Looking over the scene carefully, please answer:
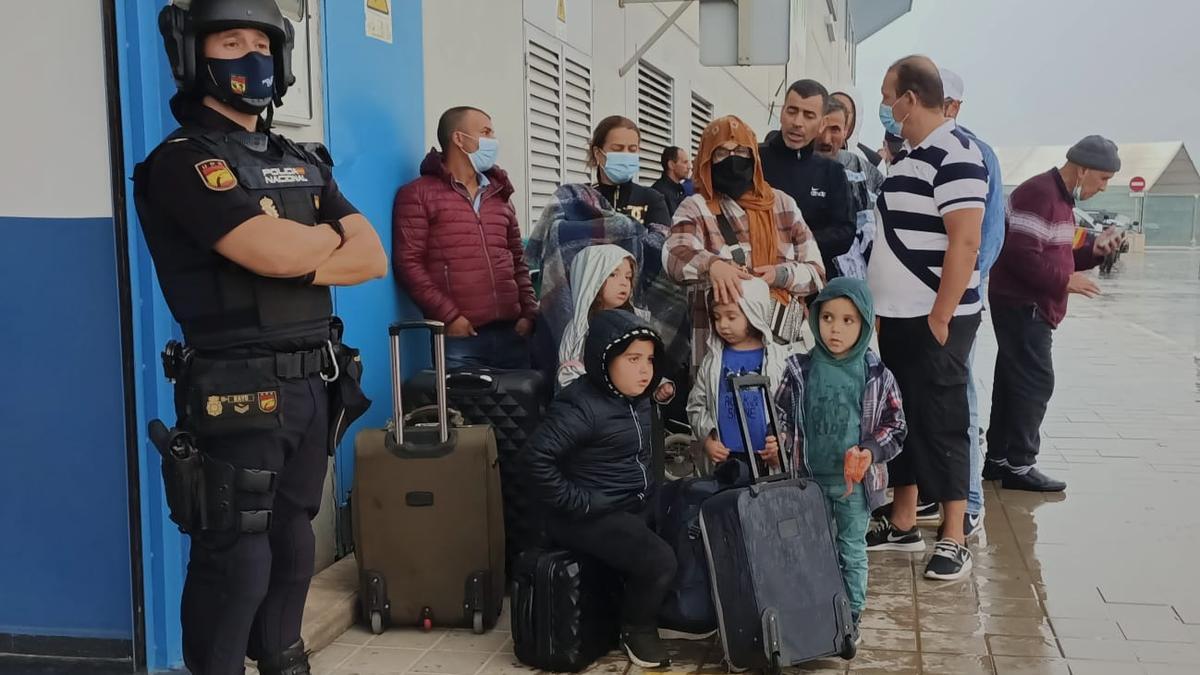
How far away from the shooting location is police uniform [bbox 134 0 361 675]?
242 cm

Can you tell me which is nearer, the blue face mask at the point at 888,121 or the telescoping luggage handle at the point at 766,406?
the telescoping luggage handle at the point at 766,406

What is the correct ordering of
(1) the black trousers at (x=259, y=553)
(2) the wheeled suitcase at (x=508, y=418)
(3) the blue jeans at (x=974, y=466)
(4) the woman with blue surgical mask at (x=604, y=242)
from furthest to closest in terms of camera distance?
(3) the blue jeans at (x=974, y=466), (4) the woman with blue surgical mask at (x=604, y=242), (2) the wheeled suitcase at (x=508, y=418), (1) the black trousers at (x=259, y=553)

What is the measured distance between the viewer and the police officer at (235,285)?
2.42 m

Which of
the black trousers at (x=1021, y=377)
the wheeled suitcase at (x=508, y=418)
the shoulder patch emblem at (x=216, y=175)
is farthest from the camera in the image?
the black trousers at (x=1021, y=377)

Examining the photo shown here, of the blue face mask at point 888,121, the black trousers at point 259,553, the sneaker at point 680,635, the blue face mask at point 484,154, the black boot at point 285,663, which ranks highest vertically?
the blue face mask at point 888,121

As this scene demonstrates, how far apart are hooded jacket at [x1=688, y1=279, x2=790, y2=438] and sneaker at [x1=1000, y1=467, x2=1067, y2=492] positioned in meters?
2.25

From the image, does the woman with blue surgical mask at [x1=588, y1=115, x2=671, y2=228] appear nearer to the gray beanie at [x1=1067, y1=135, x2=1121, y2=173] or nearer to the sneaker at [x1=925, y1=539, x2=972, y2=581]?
the sneaker at [x1=925, y1=539, x2=972, y2=581]

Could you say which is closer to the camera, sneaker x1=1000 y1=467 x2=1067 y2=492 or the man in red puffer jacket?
the man in red puffer jacket

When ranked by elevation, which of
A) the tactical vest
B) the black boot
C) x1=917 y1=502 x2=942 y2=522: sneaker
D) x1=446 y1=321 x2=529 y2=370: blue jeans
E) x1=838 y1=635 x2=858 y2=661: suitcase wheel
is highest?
the tactical vest

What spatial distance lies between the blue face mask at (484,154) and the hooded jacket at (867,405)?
1536 millimetres

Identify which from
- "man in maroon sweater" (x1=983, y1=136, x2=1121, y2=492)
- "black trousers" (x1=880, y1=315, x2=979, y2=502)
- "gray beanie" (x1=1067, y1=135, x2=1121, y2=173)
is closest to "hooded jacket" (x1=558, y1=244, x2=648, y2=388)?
"black trousers" (x1=880, y1=315, x2=979, y2=502)

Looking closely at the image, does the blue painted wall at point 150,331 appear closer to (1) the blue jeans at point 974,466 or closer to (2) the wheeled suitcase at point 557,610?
(2) the wheeled suitcase at point 557,610

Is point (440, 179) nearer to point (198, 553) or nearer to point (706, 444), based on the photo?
point (706, 444)

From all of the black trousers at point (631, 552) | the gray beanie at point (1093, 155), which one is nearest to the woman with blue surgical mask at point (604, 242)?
the black trousers at point (631, 552)
